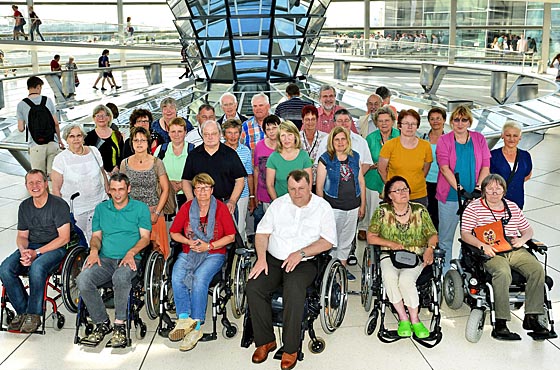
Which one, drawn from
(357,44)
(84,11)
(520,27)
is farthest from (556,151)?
(84,11)

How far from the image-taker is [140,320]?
480cm

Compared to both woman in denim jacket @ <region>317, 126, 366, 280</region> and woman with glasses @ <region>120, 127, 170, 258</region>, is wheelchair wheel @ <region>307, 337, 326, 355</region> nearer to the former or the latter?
woman in denim jacket @ <region>317, 126, 366, 280</region>

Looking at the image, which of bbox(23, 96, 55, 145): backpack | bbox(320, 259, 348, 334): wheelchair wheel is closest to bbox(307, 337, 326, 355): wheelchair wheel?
bbox(320, 259, 348, 334): wheelchair wheel

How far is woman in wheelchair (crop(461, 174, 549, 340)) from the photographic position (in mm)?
4605

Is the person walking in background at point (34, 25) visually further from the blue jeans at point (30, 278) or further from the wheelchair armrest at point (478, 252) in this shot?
the wheelchair armrest at point (478, 252)

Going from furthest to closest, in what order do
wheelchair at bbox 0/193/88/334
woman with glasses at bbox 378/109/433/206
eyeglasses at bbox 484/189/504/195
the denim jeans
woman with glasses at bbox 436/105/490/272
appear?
woman with glasses at bbox 378/109/433/206
woman with glasses at bbox 436/105/490/272
eyeglasses at bbox 484/189/504/195
wheelchair at bbox 0/193/88/334
the denim jeans

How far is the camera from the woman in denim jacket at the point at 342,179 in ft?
17.9

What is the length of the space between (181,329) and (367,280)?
1.51m

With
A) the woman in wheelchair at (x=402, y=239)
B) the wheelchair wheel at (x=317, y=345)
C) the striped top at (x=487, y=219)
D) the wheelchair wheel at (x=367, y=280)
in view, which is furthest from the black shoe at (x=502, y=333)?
the wheelchair wheel at (x=317, y=345)

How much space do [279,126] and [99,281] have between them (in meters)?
1.95

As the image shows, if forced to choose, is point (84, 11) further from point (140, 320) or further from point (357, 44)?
point (140, 320)

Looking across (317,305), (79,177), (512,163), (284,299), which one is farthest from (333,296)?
(79,177)

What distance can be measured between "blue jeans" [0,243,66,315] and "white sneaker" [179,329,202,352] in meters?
1.19

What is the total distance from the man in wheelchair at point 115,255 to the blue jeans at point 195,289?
33 cm
